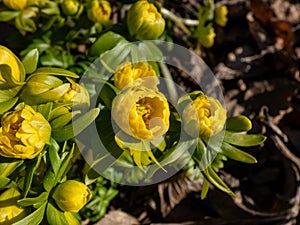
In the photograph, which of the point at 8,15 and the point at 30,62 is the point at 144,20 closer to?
the point at 30,62

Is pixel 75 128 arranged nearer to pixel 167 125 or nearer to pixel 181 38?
pixel 167 125

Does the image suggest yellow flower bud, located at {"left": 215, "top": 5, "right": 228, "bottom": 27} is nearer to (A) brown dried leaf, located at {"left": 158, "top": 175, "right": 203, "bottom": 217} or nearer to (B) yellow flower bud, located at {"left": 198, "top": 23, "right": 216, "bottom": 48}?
(B) yellow flower bud, located at {"left": 198, "top": 23, "right": 216, "bottom": 48}

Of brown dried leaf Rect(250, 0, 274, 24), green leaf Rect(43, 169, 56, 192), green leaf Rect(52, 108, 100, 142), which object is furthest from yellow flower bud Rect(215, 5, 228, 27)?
green leaf Rect(43, 169, 56, 192)

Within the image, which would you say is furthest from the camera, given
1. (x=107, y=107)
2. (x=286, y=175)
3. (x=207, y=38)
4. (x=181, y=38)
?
(x=181, y=38)

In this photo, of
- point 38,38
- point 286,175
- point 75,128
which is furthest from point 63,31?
point 286,175

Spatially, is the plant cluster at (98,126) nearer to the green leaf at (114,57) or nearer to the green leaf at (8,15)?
the green leaf at (114,57)
